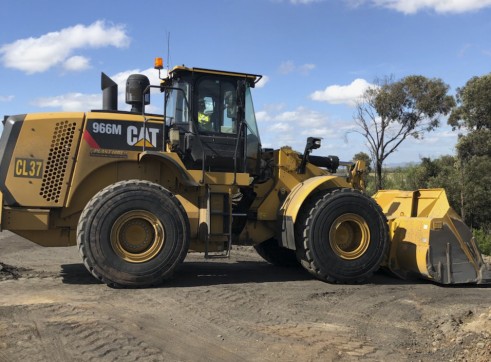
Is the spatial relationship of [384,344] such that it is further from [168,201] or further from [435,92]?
[435,92]

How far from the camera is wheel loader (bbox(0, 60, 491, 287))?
719cm

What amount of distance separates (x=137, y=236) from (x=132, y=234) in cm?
8

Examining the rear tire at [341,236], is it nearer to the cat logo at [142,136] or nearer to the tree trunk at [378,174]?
the cat logo at [142,136]

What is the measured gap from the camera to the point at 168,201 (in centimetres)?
729

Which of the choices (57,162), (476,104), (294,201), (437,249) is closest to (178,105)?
(57,162)

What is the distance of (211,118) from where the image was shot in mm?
8203

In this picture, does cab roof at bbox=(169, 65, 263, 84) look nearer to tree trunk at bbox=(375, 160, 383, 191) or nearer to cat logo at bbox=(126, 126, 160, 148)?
cat logo at bbox=(126, 126, 160, 148)

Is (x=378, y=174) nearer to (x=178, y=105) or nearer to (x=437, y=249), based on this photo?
(x=437, y=249)

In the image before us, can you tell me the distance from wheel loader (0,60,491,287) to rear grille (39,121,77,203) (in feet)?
0.05

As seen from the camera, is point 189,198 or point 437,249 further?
point 189,198

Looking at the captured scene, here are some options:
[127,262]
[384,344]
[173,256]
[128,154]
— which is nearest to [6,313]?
[127,262]

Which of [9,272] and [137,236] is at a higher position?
[137,236]

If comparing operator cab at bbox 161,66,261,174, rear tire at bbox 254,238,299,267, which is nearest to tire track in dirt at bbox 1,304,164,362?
operator cab at bbox 161,66,261,174

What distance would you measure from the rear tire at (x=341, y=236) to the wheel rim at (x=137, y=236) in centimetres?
225
